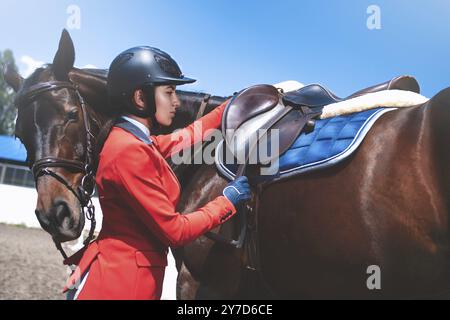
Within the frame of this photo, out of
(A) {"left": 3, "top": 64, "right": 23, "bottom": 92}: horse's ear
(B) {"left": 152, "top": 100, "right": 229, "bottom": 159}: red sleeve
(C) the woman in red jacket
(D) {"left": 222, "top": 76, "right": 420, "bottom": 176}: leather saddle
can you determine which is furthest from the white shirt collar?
(A) {"left": 3, "top": 64, "right": 23, "bottom": 92}: horse's ear

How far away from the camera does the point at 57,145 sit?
106 inches

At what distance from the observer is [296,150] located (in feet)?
7.36

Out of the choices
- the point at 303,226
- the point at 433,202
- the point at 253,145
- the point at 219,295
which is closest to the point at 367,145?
the point at 433,202

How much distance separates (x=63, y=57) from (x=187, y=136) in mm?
1363

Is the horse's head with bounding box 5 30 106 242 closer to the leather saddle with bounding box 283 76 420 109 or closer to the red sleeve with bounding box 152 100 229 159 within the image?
the red sleeve with bounding box 152 100 229 159

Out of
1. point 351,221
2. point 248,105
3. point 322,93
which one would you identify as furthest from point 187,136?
point 351,221

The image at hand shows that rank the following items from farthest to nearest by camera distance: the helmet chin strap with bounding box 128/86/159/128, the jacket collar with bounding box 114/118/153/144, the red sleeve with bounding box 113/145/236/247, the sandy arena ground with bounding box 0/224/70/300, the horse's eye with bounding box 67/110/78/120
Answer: the sandy arena ground with bounding box 0/224/70/300 < the horse's eye with bounding box 67/110/78/120 < the helmet chin strap with bounding box 128/86/159/128 < the jacket collar with bounding box 114/118/153/144 < the red sleeve with bounding box 113/145/236/247

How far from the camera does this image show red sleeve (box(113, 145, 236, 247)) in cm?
180

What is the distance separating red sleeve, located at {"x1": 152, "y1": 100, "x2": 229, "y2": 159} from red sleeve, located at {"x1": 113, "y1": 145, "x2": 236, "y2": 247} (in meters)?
0.71

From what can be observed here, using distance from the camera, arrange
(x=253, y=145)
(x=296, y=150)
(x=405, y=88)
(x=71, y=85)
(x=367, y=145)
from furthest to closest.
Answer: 1. (x=71, y=85)
2. (x=405, y=88)
3. (x=253, y=145)
4. (x=296, y=150)
5. (x=367, y=145)
